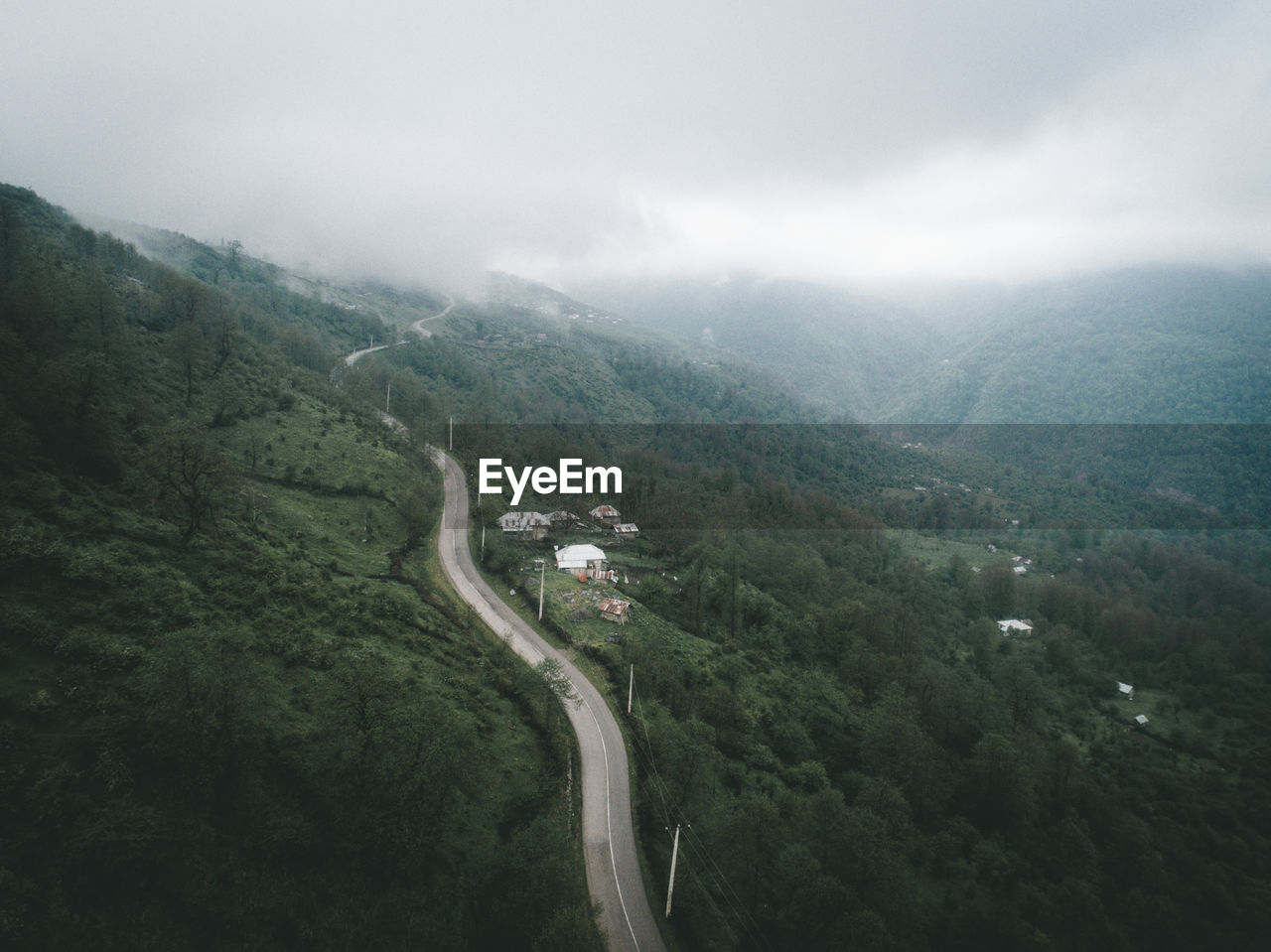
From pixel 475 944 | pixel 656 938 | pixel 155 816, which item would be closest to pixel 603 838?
pixel 656 938

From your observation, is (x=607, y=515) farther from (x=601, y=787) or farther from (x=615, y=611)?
(x=601, y=787)

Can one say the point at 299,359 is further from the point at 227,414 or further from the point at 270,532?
the point at 270,532

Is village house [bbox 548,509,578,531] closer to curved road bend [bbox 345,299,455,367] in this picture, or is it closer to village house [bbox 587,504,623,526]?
village house [bbox 587,504,623,526]

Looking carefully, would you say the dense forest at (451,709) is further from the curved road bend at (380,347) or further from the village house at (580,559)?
the curved road bend at (380,347)

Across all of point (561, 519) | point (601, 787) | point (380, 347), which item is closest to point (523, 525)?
point (561, 519)

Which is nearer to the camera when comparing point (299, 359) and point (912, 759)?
point (912, 759)

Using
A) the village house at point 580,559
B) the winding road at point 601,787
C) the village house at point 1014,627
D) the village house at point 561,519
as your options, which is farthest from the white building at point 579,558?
the village house at point 1014,627
